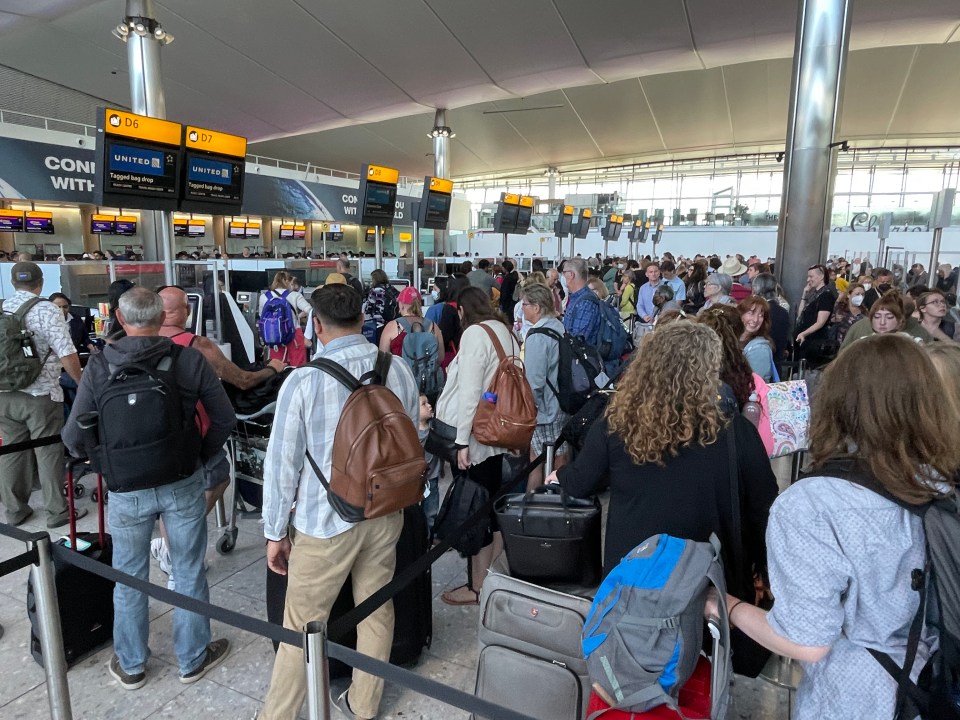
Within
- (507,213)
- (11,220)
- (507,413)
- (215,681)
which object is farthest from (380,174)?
(11,220)

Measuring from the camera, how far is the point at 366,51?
54.6 ft

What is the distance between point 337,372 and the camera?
2.01 meters

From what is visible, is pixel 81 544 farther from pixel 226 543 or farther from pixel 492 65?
pixel 492 65

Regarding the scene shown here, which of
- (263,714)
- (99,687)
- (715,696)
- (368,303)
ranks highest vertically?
(368,303)

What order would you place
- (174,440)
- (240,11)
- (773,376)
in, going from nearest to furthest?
(174,440) → (773,376) → (240,11)

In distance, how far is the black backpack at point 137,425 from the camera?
7.24ft

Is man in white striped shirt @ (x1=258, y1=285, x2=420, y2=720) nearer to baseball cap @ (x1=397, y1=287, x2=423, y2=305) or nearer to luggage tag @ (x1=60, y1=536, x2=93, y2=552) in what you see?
luggage tag @ (x1=60, y1=536, x2=93, y2=552)

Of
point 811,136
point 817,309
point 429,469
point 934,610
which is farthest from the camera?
point 811,136

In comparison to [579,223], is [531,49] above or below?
above

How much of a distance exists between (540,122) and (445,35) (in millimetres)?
13299

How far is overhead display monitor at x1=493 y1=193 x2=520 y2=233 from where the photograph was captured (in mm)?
13141

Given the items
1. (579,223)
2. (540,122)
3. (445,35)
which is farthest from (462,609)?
(540,122)

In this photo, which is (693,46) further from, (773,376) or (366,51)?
(773,376)

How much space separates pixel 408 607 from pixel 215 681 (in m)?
0.87
